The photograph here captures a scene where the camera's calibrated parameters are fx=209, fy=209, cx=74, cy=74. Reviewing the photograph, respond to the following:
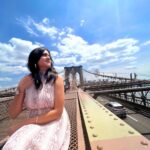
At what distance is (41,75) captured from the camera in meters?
2.31

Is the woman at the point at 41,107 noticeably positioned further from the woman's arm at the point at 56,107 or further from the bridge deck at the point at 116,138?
the bridge deck at the point at 116,138

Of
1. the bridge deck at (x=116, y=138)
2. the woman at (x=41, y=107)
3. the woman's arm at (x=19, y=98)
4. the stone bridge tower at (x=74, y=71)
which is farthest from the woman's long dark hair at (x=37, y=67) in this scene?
the stone bridge tower at (x=74, y=71)

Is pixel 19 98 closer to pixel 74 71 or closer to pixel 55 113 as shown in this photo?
pixel 55 113

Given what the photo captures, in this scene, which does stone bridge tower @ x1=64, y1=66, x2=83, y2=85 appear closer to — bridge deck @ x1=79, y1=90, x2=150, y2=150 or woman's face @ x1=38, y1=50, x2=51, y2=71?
woman's face @ x1=38, y1=50, x2=51, y2=71

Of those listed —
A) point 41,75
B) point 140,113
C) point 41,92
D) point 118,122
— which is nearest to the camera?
point 118,122

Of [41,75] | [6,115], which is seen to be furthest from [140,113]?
[41,75]

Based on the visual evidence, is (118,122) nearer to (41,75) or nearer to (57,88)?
(57,88)

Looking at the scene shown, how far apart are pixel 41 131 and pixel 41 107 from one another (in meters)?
0.35

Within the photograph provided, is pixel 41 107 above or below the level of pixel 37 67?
below

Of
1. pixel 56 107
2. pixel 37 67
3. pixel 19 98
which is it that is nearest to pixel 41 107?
pixel 56 107

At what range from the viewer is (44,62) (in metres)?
2.33

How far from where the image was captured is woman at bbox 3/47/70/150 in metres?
1.69

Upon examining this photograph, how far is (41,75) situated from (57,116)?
1.72 ft

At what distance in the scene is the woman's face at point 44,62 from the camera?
234 cm
